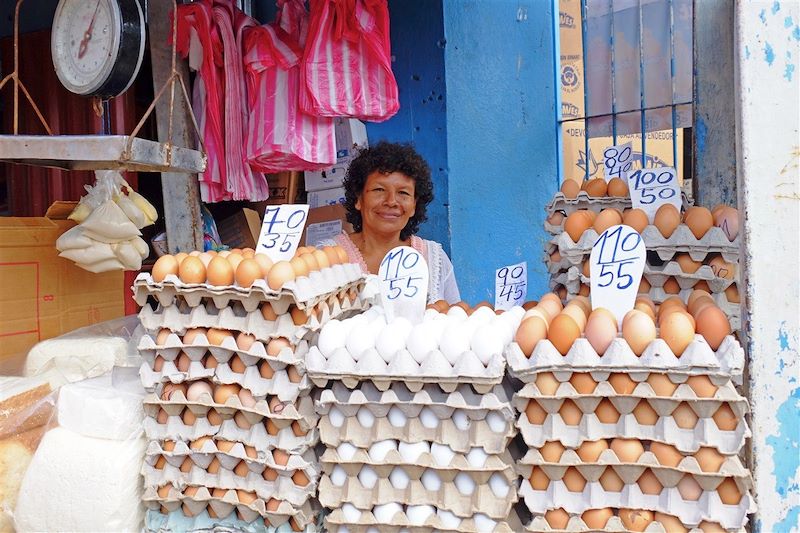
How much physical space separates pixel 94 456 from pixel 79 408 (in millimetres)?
153

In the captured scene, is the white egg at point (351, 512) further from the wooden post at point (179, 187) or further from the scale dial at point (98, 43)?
the wooden post at point (179, 187)

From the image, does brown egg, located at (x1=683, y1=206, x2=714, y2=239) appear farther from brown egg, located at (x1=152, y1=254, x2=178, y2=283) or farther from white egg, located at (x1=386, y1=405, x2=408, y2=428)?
brown egg, located at (x1=152, y1=254, x2=178, y2=283)

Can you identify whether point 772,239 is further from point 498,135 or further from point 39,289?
point 498,135

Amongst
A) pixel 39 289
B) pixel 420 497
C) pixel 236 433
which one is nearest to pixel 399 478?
pixel 420 497

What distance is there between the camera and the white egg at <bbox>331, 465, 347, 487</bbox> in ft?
5.14

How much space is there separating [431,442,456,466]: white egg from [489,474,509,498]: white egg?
0.11 metres

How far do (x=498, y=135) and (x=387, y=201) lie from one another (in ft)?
4.23

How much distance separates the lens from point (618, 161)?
2.42 meters

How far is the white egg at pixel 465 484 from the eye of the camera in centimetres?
148

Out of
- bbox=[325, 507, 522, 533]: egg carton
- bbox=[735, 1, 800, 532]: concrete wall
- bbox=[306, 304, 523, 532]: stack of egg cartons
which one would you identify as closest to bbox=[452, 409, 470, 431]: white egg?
bbox=[306, 304, 523, 532]: stack of egg cartons

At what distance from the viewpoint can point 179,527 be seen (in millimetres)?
1674

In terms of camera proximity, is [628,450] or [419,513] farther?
[419,513]

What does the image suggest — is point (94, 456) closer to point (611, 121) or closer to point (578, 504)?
point (578, 504)

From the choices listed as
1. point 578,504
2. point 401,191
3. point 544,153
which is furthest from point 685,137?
point 578,504
